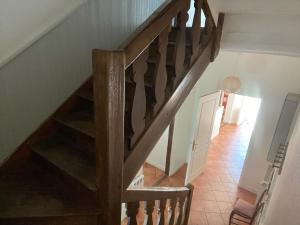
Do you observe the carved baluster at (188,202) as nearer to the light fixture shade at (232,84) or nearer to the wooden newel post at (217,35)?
the wooden newel post at (217,35)

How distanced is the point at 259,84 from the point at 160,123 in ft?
10.4

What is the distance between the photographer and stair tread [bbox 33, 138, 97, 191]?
129 cm

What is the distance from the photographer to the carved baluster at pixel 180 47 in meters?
1.34

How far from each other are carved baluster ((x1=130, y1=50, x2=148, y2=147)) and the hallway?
286cm

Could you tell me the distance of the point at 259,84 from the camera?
385cm

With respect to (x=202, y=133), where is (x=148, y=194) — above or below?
above

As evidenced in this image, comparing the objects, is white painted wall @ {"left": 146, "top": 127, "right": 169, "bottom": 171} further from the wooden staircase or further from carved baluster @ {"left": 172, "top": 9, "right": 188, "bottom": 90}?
carved baluster @ {"left": 172, "top": 9, "right": 188, "bottom": 90}

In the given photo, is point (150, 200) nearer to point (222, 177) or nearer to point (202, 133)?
point (202, 133)

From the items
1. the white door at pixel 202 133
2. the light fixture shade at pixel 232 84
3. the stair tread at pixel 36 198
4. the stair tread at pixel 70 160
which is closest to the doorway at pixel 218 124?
the white door at pixel 202 133

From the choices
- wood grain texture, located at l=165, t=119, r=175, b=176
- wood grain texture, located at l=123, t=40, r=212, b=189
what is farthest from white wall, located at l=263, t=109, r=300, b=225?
wood grain texture, located at l=165, t=119, r=175, b=176

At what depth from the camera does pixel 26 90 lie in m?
1.66

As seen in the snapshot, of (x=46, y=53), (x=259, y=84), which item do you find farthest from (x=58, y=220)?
(x=259, y=84)

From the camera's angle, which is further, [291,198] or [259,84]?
[259,84]

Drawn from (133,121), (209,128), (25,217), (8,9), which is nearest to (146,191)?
(133,121)
